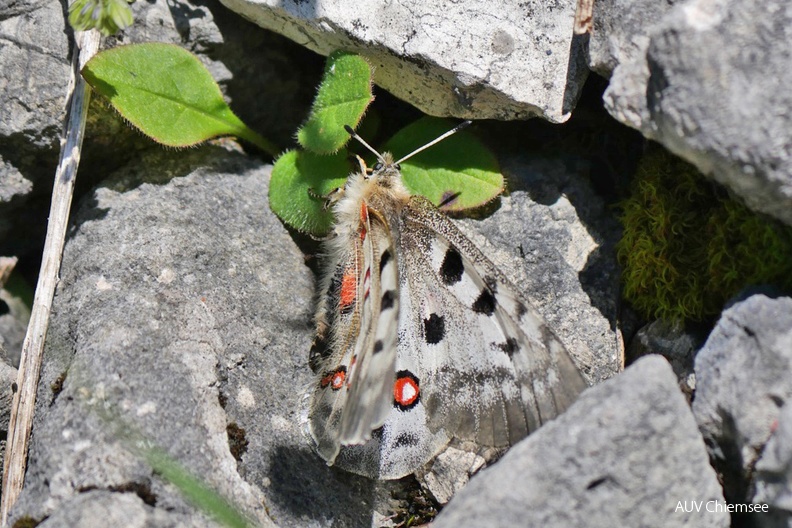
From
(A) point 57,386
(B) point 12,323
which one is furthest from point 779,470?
(B) point 12,323

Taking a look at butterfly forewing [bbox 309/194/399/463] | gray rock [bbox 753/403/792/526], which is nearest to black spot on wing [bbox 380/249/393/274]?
butterfly forewing [bbox 309/194/399/463]

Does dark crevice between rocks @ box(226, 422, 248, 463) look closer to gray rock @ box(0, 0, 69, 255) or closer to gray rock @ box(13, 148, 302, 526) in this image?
gray rock @ box(13, 148, 302, 526)

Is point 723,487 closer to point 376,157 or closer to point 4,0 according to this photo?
point 376,157

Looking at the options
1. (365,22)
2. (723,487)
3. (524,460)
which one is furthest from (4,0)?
(723,487)

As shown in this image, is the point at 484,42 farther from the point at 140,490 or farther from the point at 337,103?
the point at 140,490

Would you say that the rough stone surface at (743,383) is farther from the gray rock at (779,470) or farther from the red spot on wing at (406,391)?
the red spot on wing at (406,391)
